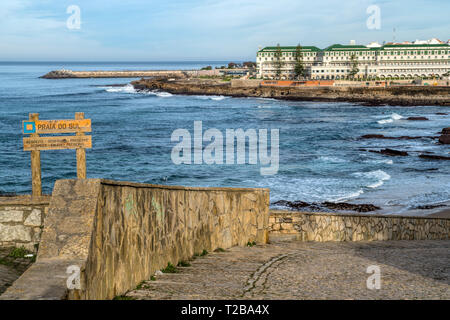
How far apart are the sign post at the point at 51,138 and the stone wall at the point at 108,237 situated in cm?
215

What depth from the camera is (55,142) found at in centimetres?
991

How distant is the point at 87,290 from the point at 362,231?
36.3ft

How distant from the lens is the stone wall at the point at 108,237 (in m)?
5.77

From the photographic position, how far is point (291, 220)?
14625 millimetres

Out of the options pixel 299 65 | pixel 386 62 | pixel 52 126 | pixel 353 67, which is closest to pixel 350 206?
pixel 52 126

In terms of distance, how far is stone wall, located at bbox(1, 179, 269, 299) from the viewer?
18.9ft

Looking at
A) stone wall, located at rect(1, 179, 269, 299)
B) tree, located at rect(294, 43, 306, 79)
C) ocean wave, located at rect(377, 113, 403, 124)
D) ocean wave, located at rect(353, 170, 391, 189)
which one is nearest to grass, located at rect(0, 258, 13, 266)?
stone wall, located at rect(1, 179, 269, 299)

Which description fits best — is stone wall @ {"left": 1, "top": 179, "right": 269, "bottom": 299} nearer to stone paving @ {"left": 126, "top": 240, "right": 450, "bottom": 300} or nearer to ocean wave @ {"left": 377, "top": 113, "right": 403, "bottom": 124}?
stone paving @ {"left": 126, "top": 240, "right": 450, "bottom": 300}

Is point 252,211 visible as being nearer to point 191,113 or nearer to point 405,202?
point 405,202

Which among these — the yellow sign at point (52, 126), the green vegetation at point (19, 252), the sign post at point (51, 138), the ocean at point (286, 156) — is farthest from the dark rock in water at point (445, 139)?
the green vegetation at point (19, 252)

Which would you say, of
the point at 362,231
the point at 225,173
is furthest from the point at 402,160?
the point at 362,231

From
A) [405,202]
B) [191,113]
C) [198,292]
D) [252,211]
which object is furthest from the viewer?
[191,113]

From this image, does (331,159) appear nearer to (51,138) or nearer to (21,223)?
(51,138)

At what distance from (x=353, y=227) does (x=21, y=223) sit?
997 centimetres
